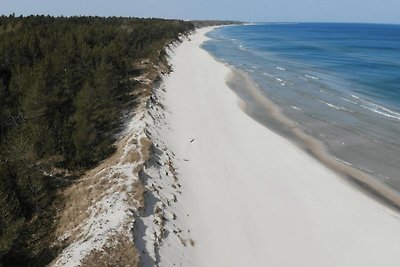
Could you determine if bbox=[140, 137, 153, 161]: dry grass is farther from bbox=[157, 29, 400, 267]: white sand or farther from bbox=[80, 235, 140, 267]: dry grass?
bbox=[80, 235, 140, 267]: dry grass

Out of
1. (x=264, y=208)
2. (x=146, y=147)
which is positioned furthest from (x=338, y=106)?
(x=146, y=147)

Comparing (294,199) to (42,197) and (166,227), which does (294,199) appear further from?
(42,197)

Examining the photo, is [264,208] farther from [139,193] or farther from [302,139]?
[302,139]

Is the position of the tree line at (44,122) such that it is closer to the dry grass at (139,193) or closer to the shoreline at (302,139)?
the dry grass at (139,193)

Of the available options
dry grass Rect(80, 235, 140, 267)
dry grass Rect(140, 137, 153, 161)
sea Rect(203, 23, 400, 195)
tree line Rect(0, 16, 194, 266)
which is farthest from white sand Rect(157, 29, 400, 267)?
tree line Rect(0, 16, 194, 266)

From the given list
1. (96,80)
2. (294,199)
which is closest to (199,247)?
(294,199)

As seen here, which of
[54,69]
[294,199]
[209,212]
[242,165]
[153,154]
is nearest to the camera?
[209,212]
